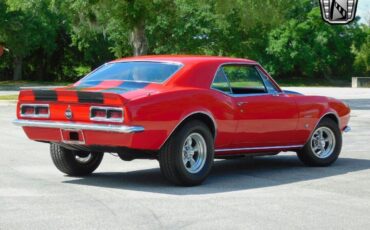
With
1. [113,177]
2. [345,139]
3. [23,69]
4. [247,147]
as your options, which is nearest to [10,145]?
[113,177]

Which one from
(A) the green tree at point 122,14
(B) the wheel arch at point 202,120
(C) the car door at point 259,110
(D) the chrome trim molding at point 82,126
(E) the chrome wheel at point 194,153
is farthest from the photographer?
(A) the green tree at point 122,14

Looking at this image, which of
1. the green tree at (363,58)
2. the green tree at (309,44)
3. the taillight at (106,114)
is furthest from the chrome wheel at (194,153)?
the green tree at (363,58)

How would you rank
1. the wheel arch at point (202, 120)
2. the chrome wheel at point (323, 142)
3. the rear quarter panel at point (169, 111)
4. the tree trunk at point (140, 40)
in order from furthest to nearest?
the tree trunk at point (140, 40)
the chrome wheel at point (323, 142)
the wheel arch at point (202, 120)
the rear quarter panel at point (169, 111)

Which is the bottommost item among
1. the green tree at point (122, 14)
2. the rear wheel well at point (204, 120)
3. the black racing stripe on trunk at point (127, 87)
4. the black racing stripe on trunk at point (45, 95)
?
the rear wheel well at point (204, 120)

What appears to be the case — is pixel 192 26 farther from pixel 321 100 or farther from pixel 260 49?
pixel 321 100

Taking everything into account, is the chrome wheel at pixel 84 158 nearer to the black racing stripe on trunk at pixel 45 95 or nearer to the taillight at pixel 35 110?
the taillight at pixel 35 110

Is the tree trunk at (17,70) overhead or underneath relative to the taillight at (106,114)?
underneath

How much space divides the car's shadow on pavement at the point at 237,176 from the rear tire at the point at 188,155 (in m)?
0.14

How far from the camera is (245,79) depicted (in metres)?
10.1

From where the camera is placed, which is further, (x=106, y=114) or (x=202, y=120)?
(x=202, y=120)

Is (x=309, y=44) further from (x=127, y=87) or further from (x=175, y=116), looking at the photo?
(x=175, y=116)

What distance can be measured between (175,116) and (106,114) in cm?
76

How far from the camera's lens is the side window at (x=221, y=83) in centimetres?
914

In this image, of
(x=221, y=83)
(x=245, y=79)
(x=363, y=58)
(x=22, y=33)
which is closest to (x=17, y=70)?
(x=22, y=33)
